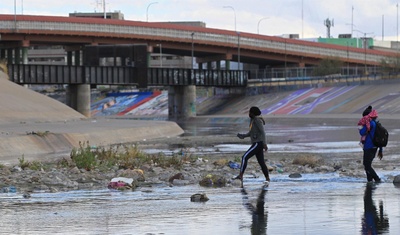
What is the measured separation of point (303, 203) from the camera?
17578 millimetres

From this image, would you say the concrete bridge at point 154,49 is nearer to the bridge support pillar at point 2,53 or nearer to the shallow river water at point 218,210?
the bridge support pillar at point 2,53

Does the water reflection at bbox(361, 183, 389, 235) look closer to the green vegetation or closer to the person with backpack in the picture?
the person with backpack

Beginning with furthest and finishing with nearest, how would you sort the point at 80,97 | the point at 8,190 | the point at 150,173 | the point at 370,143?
the point at 80,97, the point at 150,173, the point at 370,143, the point at 8,190

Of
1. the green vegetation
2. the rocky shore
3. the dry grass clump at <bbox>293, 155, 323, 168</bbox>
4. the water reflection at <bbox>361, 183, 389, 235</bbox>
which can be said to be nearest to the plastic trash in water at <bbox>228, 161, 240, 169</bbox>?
the rocky shore

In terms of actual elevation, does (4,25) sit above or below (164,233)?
above

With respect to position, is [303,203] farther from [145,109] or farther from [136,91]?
[136,91]

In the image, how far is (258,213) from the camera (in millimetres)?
16141

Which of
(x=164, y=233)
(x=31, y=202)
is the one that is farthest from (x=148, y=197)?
(x=164, y=233)

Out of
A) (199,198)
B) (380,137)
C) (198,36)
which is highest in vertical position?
(198,36)

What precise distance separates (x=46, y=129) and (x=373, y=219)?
3919 centimetres

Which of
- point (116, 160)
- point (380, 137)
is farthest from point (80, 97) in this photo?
point (380, 137)

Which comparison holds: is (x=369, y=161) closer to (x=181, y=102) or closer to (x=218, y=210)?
(x=218, y=210)

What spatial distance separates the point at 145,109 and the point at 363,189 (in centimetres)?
11681

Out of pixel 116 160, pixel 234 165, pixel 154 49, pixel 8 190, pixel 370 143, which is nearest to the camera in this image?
pixel 8 190
